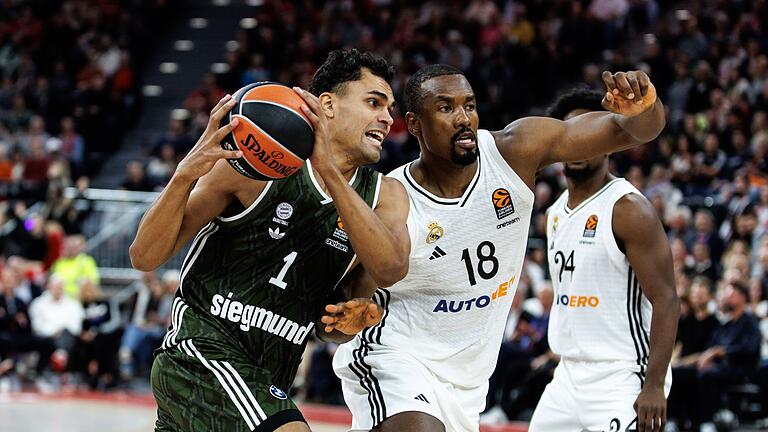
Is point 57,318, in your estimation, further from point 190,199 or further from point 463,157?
point 190,199

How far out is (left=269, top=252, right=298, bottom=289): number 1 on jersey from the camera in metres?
4.73

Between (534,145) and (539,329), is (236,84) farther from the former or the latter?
(534,145)

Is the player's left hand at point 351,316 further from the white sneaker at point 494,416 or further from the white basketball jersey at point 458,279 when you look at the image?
the white sneaker at point 494,416

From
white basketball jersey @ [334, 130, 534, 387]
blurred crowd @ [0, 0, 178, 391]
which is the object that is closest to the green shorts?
white basketball jersey @ [334, 130, 534, 387]

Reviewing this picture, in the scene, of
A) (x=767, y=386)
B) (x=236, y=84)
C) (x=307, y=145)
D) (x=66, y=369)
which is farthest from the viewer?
(x=236, y=84)

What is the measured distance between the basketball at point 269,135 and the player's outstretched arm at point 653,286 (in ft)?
7.57

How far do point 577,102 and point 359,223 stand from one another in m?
2.61

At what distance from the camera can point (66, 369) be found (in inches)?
609

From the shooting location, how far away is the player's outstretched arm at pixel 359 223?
14.5 feet

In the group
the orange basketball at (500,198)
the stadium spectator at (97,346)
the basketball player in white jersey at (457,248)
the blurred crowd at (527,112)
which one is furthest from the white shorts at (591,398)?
the stadium spectator at (97,346)

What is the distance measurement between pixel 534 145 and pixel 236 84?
649 inches

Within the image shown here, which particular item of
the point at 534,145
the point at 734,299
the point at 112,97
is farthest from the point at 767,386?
the point at 112,97

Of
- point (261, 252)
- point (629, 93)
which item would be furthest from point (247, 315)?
point (629, 93)

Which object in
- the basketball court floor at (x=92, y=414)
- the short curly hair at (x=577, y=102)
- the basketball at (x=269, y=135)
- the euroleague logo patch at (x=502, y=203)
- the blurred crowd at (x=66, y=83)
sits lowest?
the blurred crowd at (x=66, y=83)
